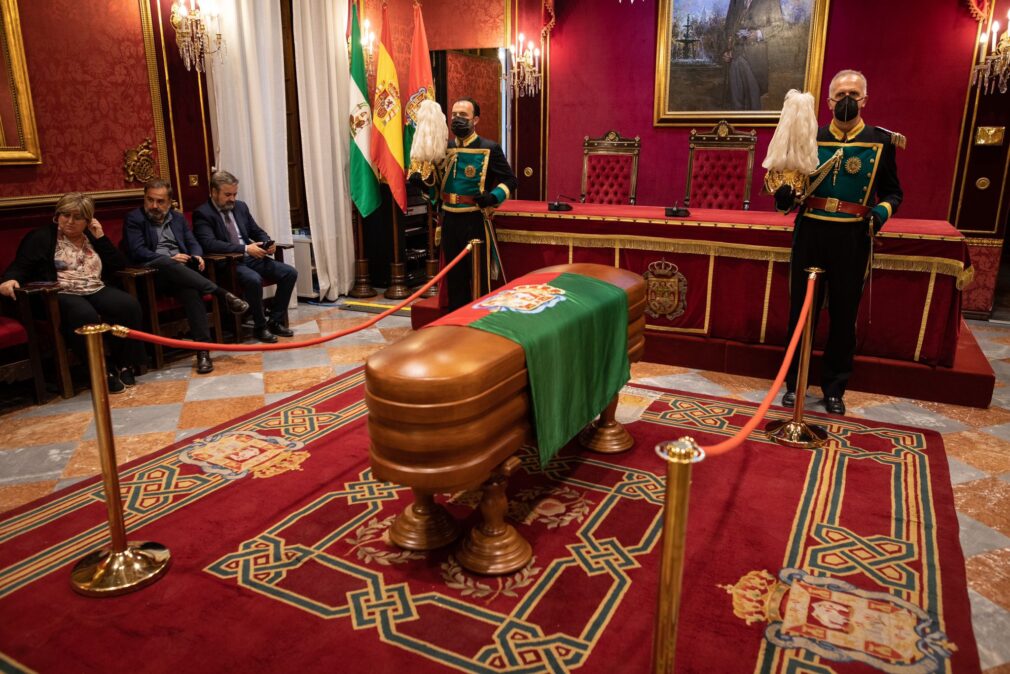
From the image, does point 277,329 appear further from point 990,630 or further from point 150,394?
point 990,630

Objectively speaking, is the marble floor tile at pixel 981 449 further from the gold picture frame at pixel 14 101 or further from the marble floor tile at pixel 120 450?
the gold picture frame at pixel 14 101

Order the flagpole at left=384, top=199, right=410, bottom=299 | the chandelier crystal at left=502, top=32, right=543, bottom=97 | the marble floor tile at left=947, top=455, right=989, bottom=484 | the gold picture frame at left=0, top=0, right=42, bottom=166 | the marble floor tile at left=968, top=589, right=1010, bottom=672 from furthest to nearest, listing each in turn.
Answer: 1. the chandelier crystal at left=502, top=32, right=543, bottom=97
2. the flagpole at left=384, top=199, right=410, bottom=299
3. the gold picture frame at left=0, top=0, right=42, bottom=166
4. the marble floor tile at left=947, top=455, right=989, bottom=484
5. the marble floor tile at left=968, top=589, right=1010, bottom=672

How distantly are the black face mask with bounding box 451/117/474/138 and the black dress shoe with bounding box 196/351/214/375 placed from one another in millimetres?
2501

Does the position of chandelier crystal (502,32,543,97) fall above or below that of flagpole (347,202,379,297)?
above

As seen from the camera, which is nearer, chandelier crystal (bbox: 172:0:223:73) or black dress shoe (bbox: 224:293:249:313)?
black dress shoe (bbox: 224:293:249:313)

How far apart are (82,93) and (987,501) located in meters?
6.33

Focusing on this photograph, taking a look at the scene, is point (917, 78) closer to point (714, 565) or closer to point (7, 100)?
point (714, 565)

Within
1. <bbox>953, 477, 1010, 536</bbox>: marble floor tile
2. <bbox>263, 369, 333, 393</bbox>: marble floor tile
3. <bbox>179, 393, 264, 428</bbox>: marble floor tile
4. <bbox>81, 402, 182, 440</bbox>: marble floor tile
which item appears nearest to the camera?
<bbox>953, 477, 1010, 536</bbox>: marble floor tile

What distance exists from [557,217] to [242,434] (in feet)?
9.39

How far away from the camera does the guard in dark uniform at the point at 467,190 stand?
17.7 ft

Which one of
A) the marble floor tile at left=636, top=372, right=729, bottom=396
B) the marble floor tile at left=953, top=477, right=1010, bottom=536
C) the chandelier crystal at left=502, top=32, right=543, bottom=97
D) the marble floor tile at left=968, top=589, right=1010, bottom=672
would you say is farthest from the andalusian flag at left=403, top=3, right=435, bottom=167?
the marble floor tile at left=968, top=589, right=1010, bottom=672

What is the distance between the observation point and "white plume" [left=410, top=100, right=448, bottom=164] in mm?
5289

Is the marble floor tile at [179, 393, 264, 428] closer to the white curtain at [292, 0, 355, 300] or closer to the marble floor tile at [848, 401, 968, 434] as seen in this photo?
the white curtain at [292, 0, 355, 300]

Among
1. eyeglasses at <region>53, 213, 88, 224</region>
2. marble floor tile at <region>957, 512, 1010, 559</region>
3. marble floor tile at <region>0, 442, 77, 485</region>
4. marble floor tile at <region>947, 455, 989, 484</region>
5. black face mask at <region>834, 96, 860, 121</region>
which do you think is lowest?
marble floor tile at <region>0, 442, 77, 485</region>
